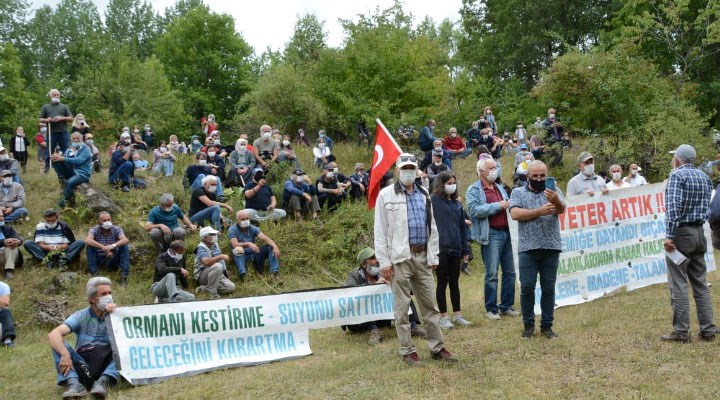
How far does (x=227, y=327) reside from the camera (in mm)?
8484

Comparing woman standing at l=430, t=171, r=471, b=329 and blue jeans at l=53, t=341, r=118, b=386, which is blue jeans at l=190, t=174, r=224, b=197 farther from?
blue jeans at l=53, t=341, r=118, b=386

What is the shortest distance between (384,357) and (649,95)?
20208 mm

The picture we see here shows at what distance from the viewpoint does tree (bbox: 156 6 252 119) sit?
54.7 metres

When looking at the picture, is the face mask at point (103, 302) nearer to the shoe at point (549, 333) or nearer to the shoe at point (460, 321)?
the shoe at point (460, 321)

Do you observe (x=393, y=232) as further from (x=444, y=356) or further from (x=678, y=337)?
(x=678, y=337)

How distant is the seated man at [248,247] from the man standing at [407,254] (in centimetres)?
656

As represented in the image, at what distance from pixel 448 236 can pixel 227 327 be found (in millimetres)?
2885

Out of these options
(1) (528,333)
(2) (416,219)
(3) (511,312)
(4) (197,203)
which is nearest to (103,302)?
(2) (416,219)

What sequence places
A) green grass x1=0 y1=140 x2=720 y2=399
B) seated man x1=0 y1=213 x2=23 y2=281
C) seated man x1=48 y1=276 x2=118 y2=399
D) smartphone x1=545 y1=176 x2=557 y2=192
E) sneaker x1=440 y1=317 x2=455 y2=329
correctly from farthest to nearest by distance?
seated man x1=0 y1=213 x2=23 y2=281 < sneaker x1=440 y1=317 x2=455 y2=329 < smartphone x1=545 y1=176 x2=557 y2=192 < seated man x1=48 y1=276 x2=118 y2=399 < green grass x1=0 y1=140 x2=720 y2=399

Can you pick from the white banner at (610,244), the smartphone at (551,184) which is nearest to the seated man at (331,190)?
the white banner at (610,244)

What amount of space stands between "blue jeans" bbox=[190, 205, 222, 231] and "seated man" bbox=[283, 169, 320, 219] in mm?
1889

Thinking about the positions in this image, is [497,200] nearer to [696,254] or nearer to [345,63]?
[696,254]

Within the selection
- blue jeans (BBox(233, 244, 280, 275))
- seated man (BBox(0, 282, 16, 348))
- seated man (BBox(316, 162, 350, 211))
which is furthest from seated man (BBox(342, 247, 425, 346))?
seated man (BBox(316, 162, 350, 211))

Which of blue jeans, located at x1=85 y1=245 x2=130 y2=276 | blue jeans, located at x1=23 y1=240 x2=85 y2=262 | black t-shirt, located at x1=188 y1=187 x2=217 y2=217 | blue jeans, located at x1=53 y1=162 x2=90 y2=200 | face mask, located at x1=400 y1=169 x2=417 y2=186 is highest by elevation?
blue jeans, located at x1=53 y1=162 x2=90 y2=200
